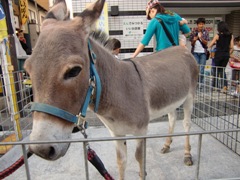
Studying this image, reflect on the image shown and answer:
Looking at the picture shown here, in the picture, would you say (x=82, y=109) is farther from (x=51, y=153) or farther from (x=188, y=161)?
(x=188, y=161)

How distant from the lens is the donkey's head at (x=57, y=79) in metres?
1.12

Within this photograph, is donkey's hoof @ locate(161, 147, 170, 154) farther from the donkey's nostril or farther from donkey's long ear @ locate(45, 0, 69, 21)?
donkey's long ear @ locate(45, 0, 69, 21)

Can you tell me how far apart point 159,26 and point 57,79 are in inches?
89.1

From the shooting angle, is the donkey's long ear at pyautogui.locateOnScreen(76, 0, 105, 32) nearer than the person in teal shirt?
Yes

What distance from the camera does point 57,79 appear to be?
1.16 meters

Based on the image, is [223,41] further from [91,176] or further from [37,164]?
[37,164]

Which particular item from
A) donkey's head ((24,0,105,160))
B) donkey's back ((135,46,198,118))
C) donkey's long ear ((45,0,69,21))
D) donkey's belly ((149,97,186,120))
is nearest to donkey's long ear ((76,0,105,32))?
donkey's head ((24,0,105,160))

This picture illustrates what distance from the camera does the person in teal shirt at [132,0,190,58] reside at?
9.85ft

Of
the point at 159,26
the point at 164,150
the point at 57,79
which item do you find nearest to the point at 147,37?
the point at 159,26

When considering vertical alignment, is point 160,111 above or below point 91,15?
below

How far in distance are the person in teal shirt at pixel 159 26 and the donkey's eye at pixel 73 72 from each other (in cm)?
184

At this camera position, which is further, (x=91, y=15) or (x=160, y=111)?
(x=160, y=111)

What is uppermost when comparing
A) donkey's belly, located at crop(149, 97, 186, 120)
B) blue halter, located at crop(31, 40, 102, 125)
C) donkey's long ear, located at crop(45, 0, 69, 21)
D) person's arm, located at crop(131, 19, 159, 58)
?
donkey's long ear, located at crop(45, 0, 69, 21)

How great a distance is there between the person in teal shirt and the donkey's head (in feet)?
5.87
